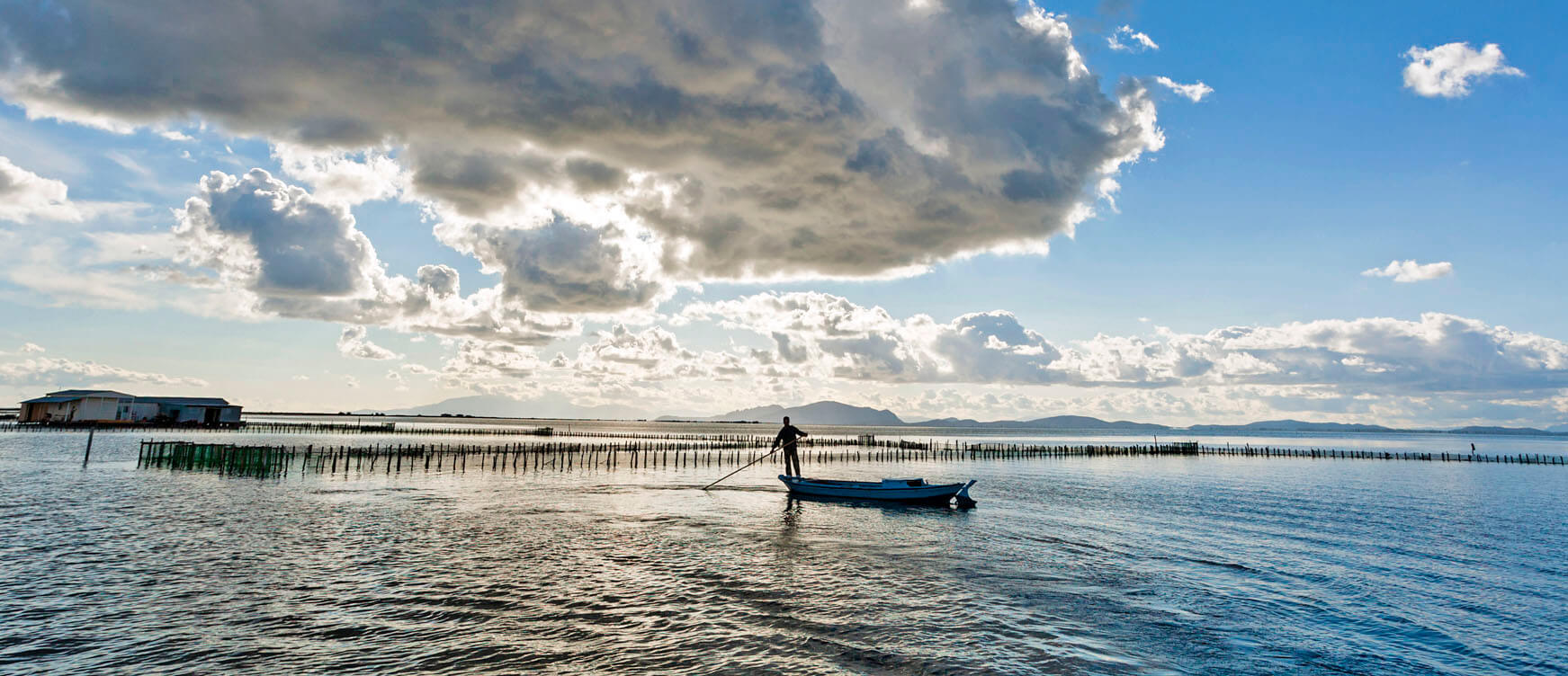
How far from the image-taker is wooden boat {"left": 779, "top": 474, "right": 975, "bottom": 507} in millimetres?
34281

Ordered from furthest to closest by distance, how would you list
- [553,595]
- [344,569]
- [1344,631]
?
[344,569] → [553,595] → [1344,631]

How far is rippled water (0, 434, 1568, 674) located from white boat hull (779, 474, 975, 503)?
1.19m

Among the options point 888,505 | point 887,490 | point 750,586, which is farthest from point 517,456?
point 750,586

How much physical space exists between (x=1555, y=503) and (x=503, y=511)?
57.0 metres

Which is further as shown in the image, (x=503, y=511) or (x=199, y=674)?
(x=503, y=511)

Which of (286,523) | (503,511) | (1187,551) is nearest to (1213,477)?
(1187,551)

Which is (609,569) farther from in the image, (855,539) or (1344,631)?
(1344,631)

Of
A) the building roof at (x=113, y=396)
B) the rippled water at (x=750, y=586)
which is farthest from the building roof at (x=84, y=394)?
the rippled water at (x=750, y=586)

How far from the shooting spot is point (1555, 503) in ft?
134

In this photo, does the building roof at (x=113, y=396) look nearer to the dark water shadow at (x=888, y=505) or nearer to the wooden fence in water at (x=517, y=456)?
the wooden fence in water at (x=517, y=456)

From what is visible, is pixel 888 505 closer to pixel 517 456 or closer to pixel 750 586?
pixel 750 586

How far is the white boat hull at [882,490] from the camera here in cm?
3438

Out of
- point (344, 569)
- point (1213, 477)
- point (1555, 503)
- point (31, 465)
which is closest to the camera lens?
point (344, 569)

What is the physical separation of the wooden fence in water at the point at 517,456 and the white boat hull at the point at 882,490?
25.9 meters
